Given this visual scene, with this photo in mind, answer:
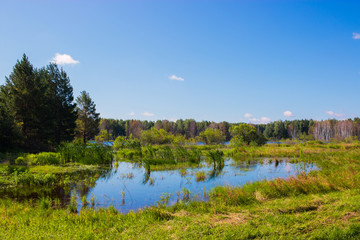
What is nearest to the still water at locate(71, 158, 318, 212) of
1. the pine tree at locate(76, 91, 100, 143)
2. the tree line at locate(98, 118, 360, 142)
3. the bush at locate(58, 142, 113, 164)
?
the bush at locate(58, 142, 113, 164)

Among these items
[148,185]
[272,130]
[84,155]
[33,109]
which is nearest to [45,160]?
[84,155]

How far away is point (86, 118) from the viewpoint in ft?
146

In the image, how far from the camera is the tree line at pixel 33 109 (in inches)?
986

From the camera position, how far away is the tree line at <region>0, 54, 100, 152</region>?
2505cm

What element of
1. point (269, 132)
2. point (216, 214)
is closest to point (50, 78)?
point (216, 214)

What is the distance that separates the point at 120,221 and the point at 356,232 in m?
5.95

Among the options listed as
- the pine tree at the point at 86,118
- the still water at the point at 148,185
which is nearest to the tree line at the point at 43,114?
the pine tree at the point at 86,118

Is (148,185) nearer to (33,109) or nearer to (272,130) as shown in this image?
(33,109)

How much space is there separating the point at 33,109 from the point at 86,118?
1650cm

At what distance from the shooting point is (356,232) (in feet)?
17.6

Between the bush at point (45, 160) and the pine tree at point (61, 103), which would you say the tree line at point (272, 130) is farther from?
the bush at point (45, 160)

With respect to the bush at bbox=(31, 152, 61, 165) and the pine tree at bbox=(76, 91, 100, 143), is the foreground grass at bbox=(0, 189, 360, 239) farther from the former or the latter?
the pine tree at bbox=(76, 91, 100, 143)

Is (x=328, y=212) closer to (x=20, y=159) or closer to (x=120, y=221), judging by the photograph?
(x=120, y=221)

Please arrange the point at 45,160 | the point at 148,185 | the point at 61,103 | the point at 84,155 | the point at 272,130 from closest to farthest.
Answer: the point at 148,185, the point at 45,160, the point at 84,155, the point at 61,103, the point at 272,130
